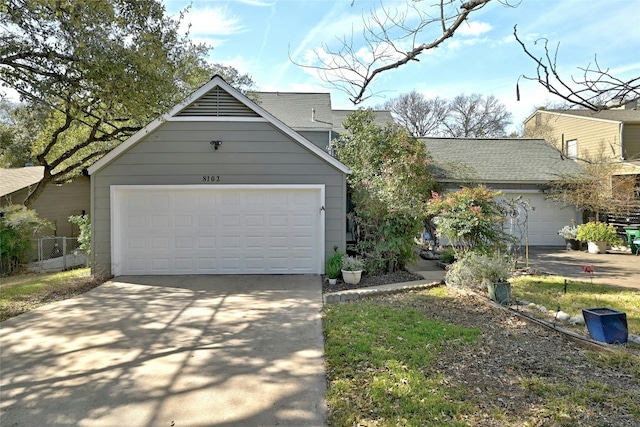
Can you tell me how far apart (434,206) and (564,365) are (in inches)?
167

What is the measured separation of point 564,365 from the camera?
3.87 meters

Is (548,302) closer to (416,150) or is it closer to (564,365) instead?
(564,365)

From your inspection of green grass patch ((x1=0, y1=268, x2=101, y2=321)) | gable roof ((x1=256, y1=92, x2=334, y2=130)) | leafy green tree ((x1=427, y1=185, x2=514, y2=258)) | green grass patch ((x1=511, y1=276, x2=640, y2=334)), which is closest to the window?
gable roof ((x1=256, y1=92, x2=334, y2=130))

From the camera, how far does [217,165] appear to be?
8.52m

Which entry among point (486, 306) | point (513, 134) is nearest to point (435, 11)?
point (486, 306)

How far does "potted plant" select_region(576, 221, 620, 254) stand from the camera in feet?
40.4

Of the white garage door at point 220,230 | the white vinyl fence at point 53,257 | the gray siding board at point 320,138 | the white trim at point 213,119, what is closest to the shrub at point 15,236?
the white vinyl fence at point 53,257

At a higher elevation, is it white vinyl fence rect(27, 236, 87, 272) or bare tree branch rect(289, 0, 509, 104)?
bare tree branch rect(289, 0, 509, 104)

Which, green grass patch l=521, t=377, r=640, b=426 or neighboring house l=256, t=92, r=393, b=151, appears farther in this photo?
neighboring house l=256, t=92, r=393, b=151

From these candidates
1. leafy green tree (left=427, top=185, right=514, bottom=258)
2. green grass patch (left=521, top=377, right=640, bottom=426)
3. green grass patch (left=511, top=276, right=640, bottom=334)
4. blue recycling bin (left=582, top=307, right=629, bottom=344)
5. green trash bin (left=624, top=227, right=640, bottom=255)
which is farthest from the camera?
green trash bin (left=624, top=227, right=640, bottom=255)

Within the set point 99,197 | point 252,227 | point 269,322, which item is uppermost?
point 99,197

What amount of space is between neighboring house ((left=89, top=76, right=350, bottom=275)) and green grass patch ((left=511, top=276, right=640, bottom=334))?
156 inches

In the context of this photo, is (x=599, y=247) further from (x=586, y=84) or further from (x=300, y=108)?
(x=300, y=108)

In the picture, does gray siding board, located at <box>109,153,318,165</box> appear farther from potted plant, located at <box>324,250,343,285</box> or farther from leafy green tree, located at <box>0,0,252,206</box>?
potted plant, located at <box>324,250,343,285</box>
